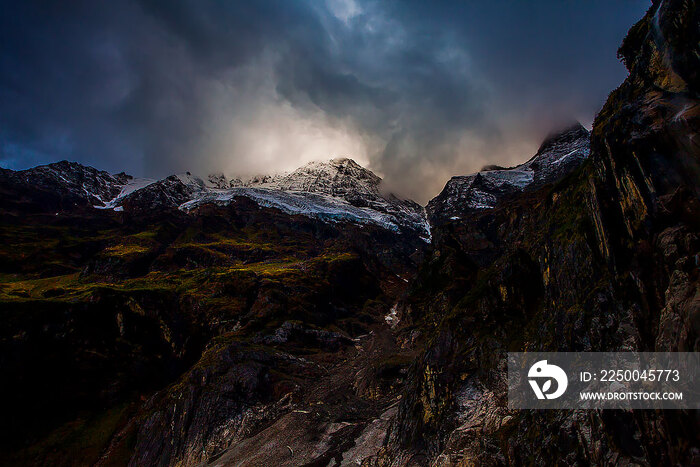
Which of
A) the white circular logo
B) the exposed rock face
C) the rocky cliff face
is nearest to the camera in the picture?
the exposed rock face

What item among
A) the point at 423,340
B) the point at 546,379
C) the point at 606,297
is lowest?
the point at 546,379

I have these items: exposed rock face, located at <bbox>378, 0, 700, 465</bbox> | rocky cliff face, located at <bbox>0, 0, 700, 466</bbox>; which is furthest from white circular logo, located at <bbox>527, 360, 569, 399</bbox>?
rocky cliff face, located at <bbox>0, 0, 700, 466</bbox>

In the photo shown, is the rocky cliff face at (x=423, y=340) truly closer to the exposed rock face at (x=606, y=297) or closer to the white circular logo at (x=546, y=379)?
the exposed rock face at (x=606, y=297)

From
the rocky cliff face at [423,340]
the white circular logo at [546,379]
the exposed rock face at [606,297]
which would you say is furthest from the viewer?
the white circular logo at [546,379]

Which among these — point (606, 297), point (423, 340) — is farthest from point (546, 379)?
point (423, 340)

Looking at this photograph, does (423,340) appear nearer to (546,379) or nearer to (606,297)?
(546,379)

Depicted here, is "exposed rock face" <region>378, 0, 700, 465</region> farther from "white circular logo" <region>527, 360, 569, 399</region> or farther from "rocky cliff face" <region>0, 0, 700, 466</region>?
"white circular logo" <region>527, 360, 569, 399</region>

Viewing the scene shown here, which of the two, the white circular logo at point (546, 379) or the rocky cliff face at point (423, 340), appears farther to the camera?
the white circular logo at point (546, 379)

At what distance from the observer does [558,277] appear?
166ft

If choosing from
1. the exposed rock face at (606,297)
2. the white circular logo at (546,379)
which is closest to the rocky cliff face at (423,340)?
the exposed rock face at (606,297)

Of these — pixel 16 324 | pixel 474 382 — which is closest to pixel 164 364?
pixel 16 324

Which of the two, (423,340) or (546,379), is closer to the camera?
(546,379)

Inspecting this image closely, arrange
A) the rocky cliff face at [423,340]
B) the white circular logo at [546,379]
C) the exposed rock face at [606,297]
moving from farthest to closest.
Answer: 1. the white circular logo at [546,379]
2. the rocky cliff face at [423,340]
3. the exposed rock face at [606,297]

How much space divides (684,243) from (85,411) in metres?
139
